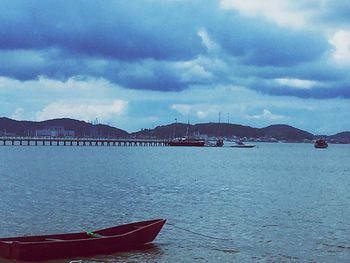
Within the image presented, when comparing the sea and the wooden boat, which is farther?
the sea

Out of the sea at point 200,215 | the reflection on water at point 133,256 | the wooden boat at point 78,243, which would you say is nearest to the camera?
the wooden boat at point 78,243

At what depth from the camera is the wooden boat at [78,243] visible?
25.9m

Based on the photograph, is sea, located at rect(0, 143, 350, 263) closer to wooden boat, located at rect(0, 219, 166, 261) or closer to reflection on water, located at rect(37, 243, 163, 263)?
reflection on water, located at rect(37, 243, 163, 263)

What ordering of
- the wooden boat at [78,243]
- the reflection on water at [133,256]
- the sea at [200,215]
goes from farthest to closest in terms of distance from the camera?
the sea at [200,215]
the reflection on water at [133,256]
the wooden boat at [78,243]

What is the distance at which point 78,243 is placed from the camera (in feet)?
91.4

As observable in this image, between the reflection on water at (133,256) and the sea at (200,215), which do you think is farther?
the sea at (200,215)

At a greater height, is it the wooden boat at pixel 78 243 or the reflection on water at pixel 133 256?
the wooden boat at pixel 78 243

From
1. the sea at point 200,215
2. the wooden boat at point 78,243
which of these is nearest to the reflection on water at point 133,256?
the sea at point 200,215

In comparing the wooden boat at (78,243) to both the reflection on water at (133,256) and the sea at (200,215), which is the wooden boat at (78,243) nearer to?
the reflection on water at (133,256)

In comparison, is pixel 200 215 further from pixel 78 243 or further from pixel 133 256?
pixel 78 243

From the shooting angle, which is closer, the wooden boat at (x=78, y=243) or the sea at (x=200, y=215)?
Result: the wooden boat at (x=78, y=243)

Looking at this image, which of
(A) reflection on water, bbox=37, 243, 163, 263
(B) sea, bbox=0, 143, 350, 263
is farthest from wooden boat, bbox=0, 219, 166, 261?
(B) sea, bbox=0, 143, 350, 263

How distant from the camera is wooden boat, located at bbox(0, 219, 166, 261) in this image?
25.9 meters

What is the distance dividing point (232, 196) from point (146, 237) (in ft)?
98.2
